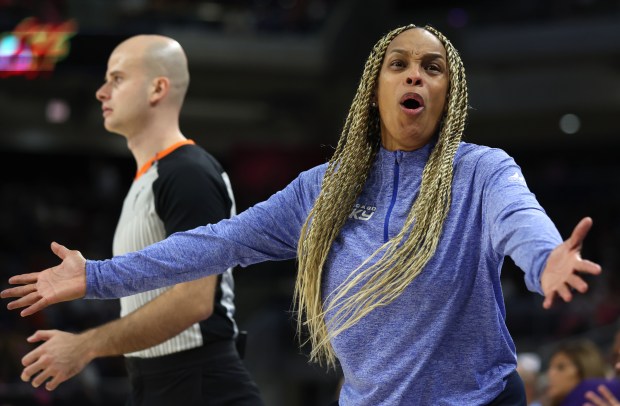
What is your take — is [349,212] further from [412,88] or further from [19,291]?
[19,291]

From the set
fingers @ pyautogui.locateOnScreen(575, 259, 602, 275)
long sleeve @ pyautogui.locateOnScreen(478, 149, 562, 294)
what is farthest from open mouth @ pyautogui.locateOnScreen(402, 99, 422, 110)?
fingers @ pyautogui.locateOnScreen(575, 259, 602, 275)

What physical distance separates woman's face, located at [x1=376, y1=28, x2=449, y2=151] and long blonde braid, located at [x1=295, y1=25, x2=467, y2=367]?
29mm

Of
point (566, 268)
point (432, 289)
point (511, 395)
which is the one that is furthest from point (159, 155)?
point (566, 268)

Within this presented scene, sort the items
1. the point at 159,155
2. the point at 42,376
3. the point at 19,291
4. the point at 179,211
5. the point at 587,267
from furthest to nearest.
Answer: the point at 159,155 → the point at 179,211 → the point at 42,376 → the point at 19,291 → the point at 587,267

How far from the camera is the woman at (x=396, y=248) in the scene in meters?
2.04

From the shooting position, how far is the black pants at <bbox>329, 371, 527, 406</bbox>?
205 cm

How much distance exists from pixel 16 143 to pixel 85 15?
462 cm

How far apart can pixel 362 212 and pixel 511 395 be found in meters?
0.52

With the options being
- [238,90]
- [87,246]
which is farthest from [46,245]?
[238,90]

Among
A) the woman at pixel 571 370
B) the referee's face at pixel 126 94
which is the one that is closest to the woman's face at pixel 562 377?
the woman at pixel 571 370

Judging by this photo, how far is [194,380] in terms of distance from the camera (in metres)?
2.97

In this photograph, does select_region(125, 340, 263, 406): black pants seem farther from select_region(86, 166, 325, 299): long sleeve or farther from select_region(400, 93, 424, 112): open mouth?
select_region(400, 93, 424, 112): open mouth

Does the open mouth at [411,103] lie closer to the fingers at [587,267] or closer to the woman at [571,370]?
the fingers at [587,267]

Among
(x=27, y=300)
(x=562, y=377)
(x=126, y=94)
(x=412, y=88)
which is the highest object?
(x=412, y=88)
